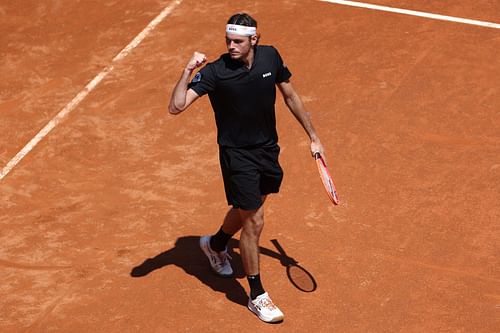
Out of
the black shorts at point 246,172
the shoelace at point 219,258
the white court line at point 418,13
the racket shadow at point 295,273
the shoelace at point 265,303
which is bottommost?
the racket shadow at point 295,273

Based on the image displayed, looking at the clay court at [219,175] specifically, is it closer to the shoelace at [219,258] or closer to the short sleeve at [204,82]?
the shoelace at [219,258]

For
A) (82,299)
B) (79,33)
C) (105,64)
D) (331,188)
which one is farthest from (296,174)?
(79,33)

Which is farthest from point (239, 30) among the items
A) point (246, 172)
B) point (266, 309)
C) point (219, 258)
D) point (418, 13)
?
point (418, 13)

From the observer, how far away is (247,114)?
9.30 m

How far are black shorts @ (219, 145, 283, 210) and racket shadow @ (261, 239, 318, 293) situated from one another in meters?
1.11

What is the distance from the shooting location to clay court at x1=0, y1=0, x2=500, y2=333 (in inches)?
390

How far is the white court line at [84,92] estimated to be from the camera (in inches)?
494

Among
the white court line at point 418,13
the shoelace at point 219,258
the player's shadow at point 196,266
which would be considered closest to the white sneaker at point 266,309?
the player's shadow at point 196,266

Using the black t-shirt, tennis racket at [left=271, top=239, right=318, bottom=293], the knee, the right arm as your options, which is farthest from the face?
tennis racket at [left=271, top=239, right=318, bottom=293]

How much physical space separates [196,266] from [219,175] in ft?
5.53

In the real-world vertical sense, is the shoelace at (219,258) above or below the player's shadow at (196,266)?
above

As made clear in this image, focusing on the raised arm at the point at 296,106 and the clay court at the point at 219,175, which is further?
the clay court at the point at 219,175

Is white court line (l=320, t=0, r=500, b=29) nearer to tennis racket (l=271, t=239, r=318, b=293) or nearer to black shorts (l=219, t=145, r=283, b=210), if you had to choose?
tennis racket (l=271, t=239, r=318, b=293)

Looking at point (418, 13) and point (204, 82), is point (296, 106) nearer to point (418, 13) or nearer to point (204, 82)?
point (204, 82)
